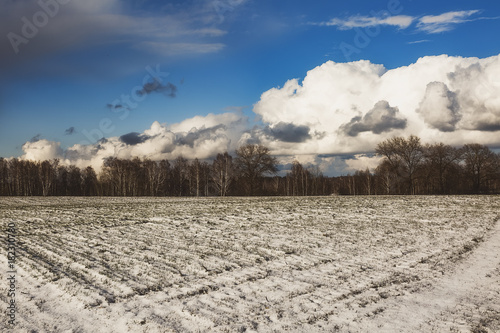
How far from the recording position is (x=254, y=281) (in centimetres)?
871

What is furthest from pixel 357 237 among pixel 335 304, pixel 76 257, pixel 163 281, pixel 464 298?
pixel 76 257

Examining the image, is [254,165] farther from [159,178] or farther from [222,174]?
[159,178]

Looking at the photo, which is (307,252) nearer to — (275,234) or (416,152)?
(275,234)

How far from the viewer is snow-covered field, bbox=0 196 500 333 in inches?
255

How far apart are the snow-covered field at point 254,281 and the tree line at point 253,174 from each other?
5804cm

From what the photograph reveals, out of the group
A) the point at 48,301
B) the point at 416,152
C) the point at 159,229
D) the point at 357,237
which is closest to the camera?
the point at 48,301

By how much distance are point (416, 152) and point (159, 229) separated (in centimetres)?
6563

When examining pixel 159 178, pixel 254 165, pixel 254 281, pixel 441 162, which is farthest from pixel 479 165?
pixel 254 281

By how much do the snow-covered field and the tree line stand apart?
58040 mm

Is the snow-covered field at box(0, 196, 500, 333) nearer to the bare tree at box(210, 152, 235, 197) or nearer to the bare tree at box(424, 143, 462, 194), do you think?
the bare tree at box(210, 152, 235, 197)

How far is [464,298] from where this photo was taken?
767 centimetres

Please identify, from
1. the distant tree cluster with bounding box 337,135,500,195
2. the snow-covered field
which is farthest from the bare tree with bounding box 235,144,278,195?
the snow-covered field

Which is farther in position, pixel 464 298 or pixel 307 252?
pixel 307 252

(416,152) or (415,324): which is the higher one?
(416,152)
